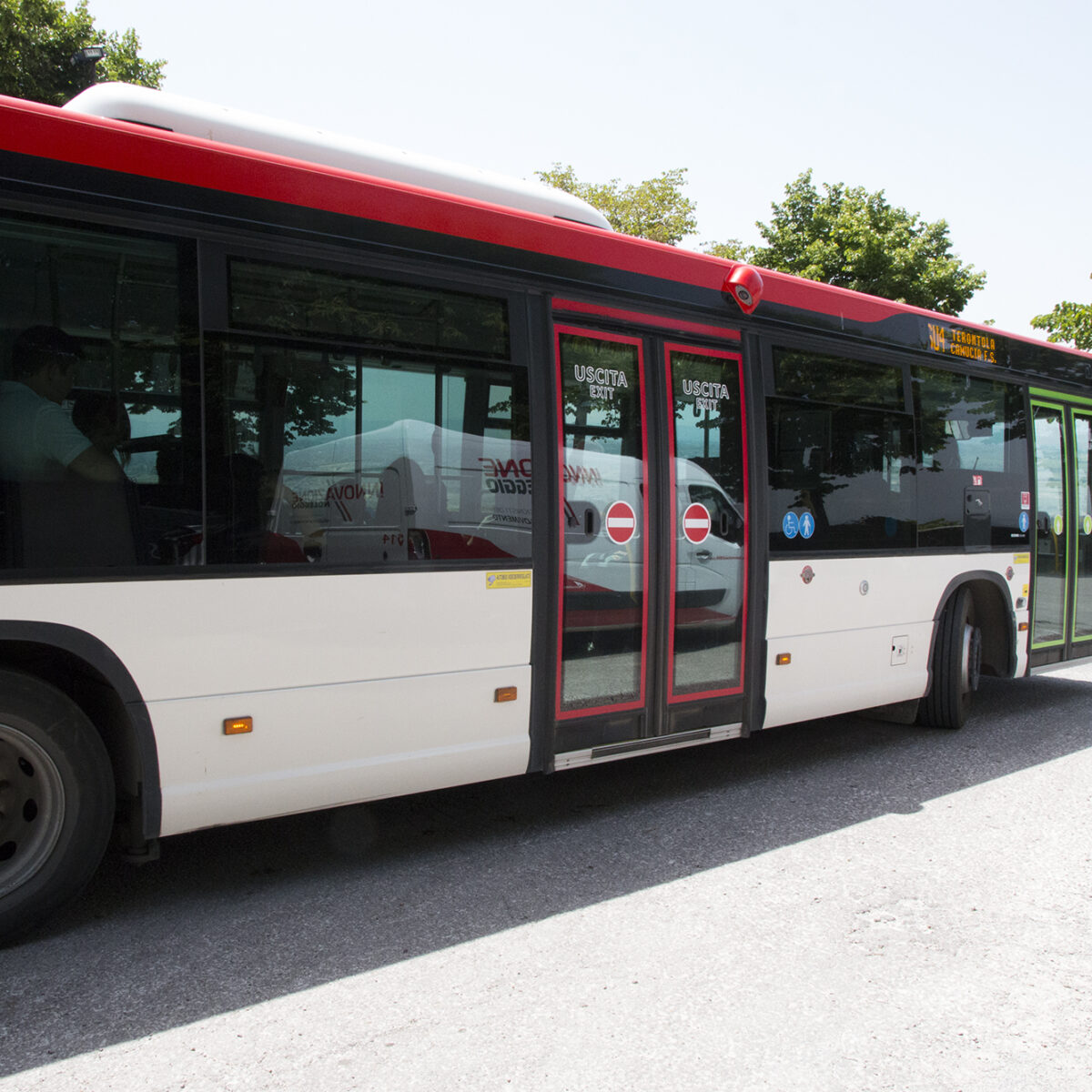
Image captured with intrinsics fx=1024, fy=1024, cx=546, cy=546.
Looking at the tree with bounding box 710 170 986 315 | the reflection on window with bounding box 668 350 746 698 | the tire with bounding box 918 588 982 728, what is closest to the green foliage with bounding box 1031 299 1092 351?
the tree with bounding box 710 170 986 315

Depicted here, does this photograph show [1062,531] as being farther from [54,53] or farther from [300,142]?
[54,53]

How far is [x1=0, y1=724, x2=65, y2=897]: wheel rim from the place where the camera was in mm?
3758

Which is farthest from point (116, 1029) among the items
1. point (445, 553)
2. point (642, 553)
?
point (642, 553)

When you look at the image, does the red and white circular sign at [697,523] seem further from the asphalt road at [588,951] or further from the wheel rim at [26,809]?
the wheel rim at [26,809]

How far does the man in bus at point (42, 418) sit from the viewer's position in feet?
11.9

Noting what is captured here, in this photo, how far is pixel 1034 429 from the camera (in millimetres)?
8383

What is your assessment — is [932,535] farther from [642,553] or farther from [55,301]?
[55,301]

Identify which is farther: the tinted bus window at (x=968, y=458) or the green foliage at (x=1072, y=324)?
the green foliage at (x=1072, y=324)

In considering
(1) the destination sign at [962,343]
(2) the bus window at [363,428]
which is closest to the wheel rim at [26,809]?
(2) the bus window at [363,428]

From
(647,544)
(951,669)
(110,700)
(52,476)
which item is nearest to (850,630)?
(951,669)

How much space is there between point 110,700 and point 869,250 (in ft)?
95.5

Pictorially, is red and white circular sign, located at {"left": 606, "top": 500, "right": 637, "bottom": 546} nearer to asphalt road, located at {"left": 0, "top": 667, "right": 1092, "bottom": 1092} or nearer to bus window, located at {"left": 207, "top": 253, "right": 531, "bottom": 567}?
bus window, located at {"left": 207, "top": 253, "right": 531, "bottom": 567}

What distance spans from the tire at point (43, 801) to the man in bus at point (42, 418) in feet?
2.51

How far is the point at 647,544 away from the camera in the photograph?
5488 mm
